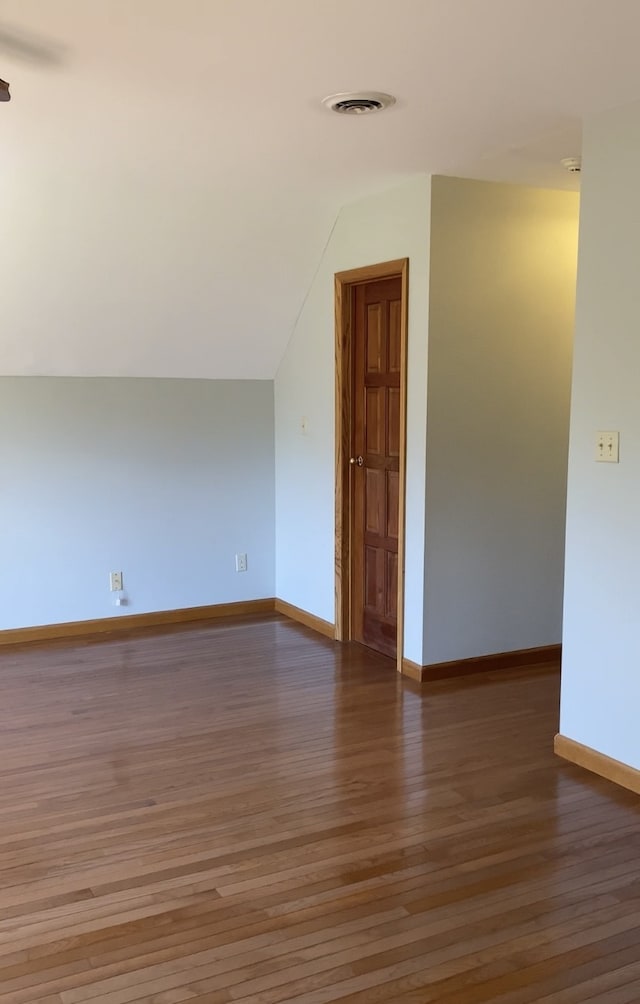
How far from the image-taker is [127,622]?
5109mm

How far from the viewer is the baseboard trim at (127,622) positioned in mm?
4844

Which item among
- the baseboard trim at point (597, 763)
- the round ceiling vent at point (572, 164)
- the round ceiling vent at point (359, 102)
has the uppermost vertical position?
the round ceiling vent at point (359, 102)

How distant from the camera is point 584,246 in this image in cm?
316

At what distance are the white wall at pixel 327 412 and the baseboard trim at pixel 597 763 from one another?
37.8 inches

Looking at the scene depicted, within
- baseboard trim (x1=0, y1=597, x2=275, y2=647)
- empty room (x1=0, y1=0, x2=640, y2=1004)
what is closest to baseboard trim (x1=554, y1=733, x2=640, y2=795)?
empty room (x1=0, y1=0, x2=640, y2=1004)

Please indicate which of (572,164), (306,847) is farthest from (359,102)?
(306,847)

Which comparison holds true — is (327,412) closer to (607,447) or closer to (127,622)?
(127,622)

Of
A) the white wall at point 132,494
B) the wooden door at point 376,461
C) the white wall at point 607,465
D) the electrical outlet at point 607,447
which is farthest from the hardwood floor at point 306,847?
the electrical outlet at point 607,447

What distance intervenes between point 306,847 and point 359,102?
2.46m

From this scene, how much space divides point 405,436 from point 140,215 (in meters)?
1.63

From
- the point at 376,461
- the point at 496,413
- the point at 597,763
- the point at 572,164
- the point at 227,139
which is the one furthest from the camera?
the point at 376,461

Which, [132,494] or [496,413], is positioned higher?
[496,413]

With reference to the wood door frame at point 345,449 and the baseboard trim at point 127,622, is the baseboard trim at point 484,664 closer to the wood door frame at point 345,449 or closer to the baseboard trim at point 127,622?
the wood door frame at point 345,449

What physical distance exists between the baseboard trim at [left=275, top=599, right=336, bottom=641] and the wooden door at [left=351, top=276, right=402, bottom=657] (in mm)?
162
